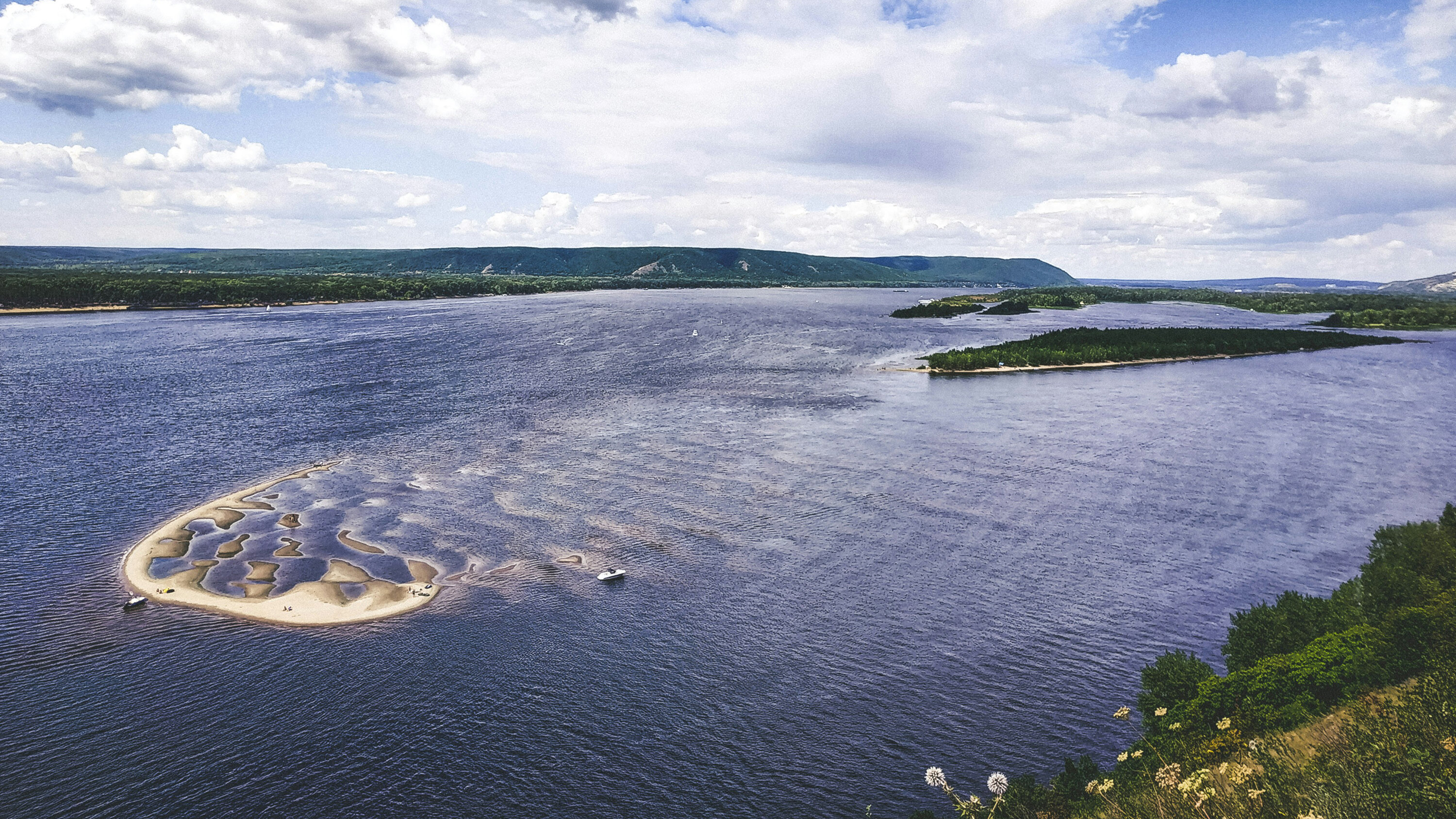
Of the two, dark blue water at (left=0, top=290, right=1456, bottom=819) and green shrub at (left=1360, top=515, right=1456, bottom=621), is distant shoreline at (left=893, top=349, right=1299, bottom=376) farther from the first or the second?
green shrub at (left=1360, top=515, right=1456, bottom=621)

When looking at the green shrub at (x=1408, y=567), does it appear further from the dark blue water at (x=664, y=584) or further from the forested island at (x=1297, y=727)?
the dark blue water at (x=664, y=584)

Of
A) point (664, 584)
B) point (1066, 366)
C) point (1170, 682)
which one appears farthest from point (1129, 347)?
point (1170, 682)

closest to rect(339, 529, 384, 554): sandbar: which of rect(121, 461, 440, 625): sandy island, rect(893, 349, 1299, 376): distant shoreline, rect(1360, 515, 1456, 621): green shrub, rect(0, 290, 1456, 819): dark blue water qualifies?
rect(0, 290, 1456, 819): dark blue water

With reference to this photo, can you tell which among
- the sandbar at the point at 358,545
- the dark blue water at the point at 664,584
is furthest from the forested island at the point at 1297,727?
the sandbar at the point at 358,545

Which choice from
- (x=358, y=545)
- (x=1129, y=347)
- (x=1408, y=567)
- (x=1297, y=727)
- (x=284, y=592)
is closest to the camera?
(x=1297, y=727)

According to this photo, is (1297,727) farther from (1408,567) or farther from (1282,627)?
(1408,567)

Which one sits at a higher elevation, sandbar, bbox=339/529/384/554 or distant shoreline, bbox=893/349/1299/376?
distant shoreline, bbox=893/349/1299/376
